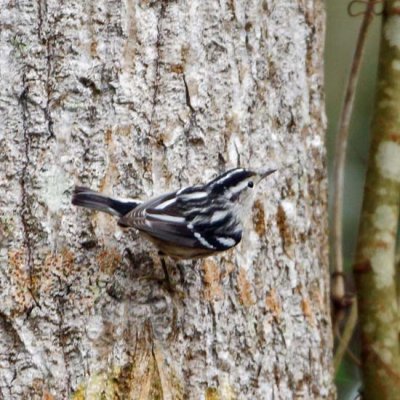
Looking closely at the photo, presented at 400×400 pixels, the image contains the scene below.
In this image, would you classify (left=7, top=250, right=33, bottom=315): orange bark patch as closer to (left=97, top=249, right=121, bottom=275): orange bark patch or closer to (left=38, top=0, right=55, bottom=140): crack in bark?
(left=97, top=249, right=121, bottom=275): orange bark patch

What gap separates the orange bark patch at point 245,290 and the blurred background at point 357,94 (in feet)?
6.51

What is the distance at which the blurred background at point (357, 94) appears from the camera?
554cm

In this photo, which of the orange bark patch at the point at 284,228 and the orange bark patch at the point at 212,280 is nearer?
the orange bark patch at the point at 212,280

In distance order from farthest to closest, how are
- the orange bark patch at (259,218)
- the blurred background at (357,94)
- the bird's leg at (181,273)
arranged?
the blurred background at (357,94) < the orange bark patch at (259,218) < the bird's leg at (181,273)

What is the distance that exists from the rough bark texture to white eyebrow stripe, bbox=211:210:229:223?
15 cm

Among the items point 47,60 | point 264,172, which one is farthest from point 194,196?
point 47,60

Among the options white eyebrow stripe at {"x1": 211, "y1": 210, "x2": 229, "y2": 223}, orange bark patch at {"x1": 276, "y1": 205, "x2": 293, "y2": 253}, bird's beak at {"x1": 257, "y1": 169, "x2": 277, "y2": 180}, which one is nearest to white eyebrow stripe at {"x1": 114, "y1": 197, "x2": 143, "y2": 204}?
white eyebrow stripe at {"x1": 211, "y1": 210, "x2": 229, "y2": 223}

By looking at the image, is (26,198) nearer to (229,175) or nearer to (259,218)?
(229,175)

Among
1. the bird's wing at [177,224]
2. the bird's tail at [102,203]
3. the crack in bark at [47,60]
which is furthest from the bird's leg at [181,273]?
the crack in bark at [47,60]

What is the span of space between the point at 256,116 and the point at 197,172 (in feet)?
1.03

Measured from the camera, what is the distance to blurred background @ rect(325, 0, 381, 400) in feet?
18.2

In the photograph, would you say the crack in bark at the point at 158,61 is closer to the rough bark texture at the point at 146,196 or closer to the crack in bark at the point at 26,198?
the rough bark texture at the point at 146,196

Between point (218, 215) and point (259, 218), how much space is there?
10.4 inches

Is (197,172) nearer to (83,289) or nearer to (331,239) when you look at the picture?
(83,289)
